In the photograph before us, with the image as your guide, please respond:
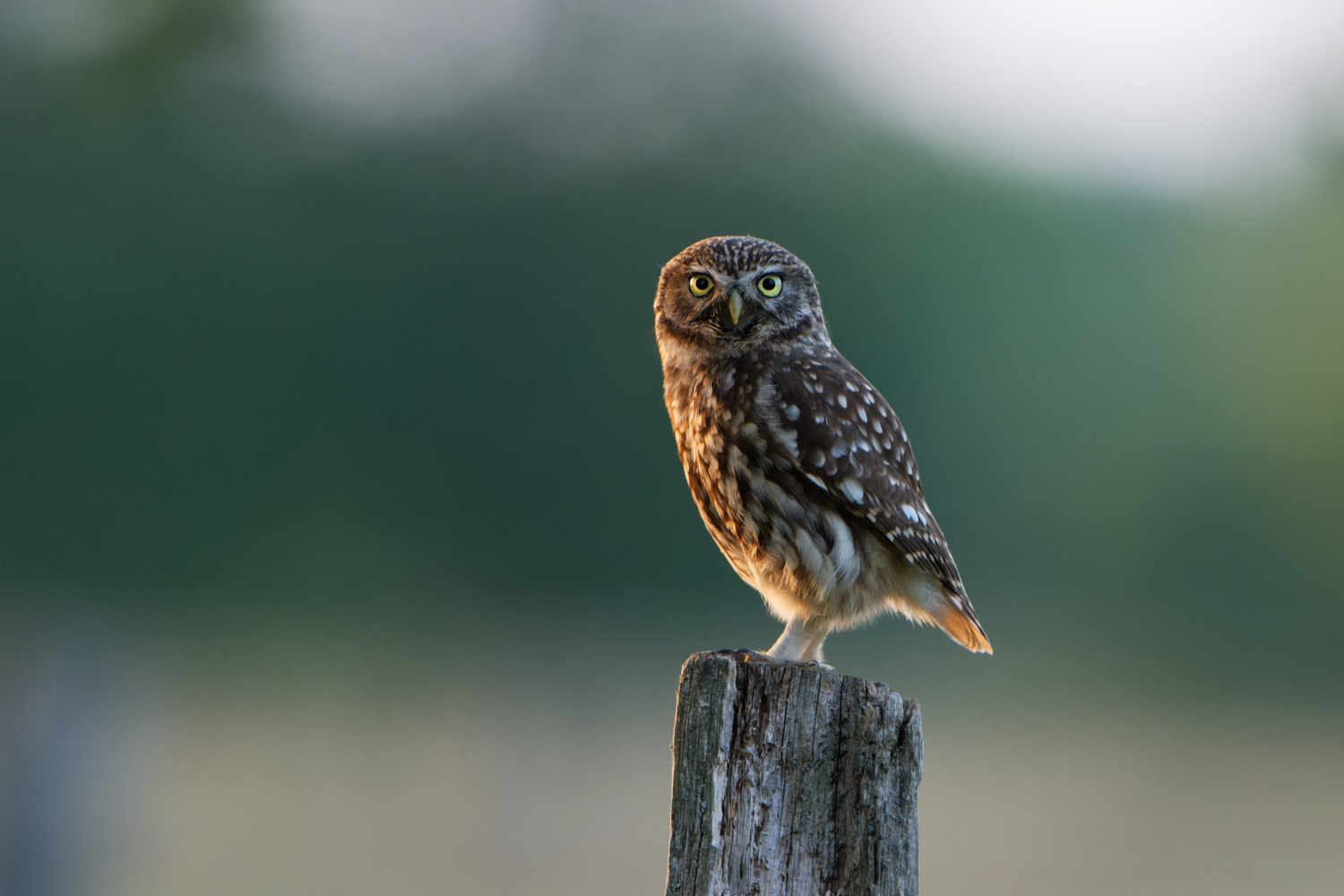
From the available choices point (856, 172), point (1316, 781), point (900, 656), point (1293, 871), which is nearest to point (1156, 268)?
point (856, 172)

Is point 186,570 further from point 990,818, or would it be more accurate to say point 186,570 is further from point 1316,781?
point 1316,781

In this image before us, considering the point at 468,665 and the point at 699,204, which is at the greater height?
the point at 699,204

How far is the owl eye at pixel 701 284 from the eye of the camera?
3.54m

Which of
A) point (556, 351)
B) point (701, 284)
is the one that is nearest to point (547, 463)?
point (556, 351)

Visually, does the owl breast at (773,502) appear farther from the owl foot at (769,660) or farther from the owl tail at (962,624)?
the owl foot at (769,660)

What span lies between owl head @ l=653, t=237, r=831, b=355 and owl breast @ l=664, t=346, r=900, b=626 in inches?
4.3

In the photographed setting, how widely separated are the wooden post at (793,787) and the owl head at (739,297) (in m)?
1.48

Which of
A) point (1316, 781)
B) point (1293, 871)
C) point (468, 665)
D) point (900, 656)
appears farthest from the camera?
point (900, 656)

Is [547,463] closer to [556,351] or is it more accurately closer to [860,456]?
[556,351]

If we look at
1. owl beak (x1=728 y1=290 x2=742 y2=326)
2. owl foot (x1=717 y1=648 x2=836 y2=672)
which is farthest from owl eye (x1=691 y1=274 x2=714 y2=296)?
owl foot (x1=717 y1=648 x2=836 y2=672)

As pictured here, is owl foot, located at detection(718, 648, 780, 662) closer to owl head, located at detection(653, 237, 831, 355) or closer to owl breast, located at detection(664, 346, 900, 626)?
owl breast, located at detection(664, 346, 900, 626)

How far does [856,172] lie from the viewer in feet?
71.6

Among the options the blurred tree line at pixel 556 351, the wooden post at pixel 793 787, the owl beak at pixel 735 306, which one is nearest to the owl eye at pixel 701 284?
the owl beak at pixel 735 306

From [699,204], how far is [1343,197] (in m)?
12.3
